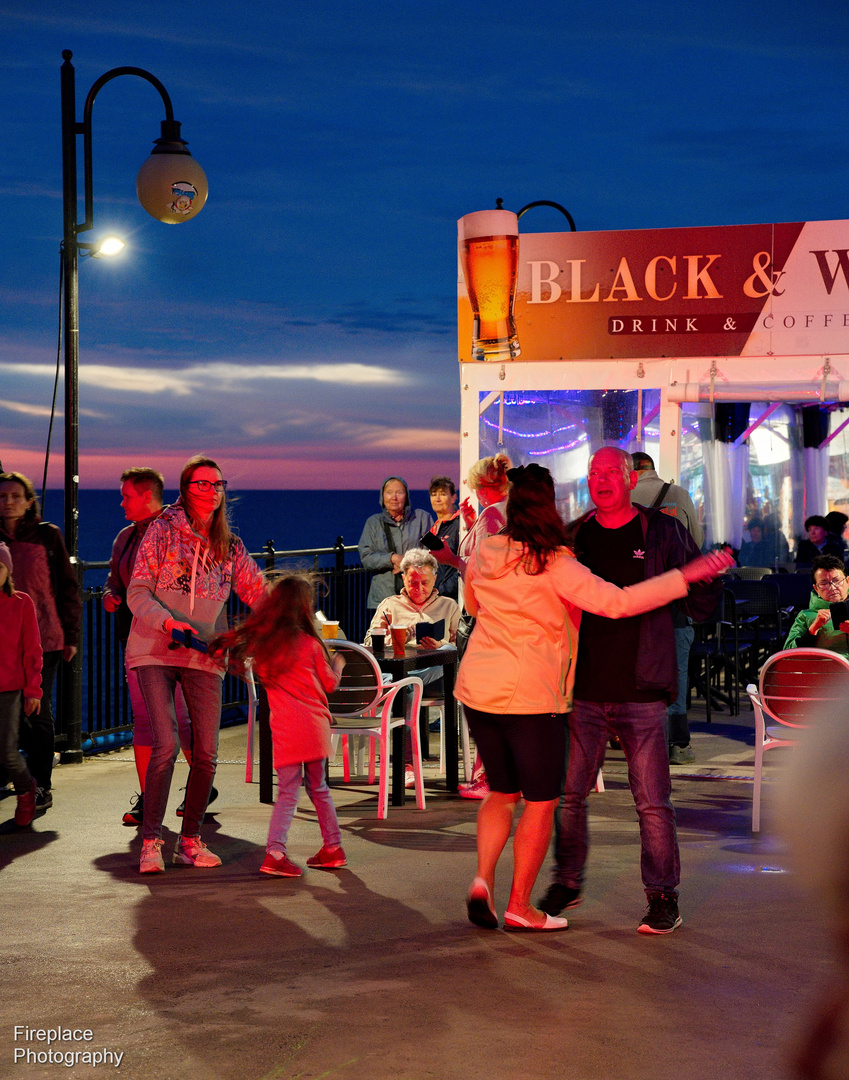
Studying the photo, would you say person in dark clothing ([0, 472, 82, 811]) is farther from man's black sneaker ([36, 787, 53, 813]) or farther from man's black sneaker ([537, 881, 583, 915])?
A: man's black sneaker ([537, 881, 583, 915])

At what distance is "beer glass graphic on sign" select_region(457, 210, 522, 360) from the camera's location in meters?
8.16

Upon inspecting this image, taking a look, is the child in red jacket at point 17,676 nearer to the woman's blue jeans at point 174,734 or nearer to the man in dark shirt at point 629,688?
the woman's blue jeans at point 174,734

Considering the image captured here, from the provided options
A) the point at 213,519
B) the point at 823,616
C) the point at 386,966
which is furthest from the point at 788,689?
the point at 213,519

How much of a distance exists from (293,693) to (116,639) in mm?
2140

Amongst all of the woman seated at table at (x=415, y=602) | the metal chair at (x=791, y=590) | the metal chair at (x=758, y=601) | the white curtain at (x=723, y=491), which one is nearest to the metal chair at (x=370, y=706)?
the woman seated at table at (x=415, y=602)

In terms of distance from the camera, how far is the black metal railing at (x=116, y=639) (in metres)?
8.00

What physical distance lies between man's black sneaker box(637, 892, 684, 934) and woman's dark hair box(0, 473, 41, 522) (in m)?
4.09

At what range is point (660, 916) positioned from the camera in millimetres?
4371

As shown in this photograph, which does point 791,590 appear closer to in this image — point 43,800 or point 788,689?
point 788,689

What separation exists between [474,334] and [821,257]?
259cm

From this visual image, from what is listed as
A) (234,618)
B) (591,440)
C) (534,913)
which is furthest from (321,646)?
(591,440)

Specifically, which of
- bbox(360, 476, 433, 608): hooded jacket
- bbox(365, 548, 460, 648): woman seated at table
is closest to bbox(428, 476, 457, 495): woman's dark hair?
bbox(360, 476, 433, 608): hooded jacket

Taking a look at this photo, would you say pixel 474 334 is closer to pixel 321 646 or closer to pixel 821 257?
pixel 821 257

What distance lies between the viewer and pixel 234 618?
18.2 feet
